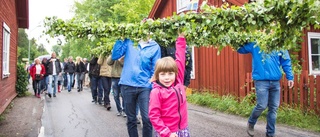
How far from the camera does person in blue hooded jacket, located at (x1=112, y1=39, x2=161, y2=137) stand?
4.05 meters

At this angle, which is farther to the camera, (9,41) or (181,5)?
(181,5)

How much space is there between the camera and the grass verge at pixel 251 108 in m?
6.38

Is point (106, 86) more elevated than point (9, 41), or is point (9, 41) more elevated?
point (9, 41)

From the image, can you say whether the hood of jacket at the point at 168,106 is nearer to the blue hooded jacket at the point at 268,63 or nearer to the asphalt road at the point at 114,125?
the blue hooded jacket at the point at 268,63

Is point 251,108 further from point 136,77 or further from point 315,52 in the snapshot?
point 315,52

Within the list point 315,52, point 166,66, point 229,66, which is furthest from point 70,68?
point 166,66

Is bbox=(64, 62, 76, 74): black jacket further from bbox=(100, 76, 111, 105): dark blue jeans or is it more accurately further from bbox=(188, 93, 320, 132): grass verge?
bbox=(188, 93, 320, 132): grass verge

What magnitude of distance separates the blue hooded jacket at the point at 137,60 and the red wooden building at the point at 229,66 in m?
4.47

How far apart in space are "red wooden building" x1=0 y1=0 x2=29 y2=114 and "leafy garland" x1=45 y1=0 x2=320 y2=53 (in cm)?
515

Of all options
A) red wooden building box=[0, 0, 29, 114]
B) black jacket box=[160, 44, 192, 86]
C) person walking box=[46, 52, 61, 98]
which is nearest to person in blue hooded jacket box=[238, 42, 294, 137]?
black jacket box=[160, 44, 192, 86]

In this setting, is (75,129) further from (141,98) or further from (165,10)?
(165,10)

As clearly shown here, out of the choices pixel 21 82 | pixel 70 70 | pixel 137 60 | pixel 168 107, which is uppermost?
pixel 137 60

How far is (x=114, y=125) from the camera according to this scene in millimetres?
6574

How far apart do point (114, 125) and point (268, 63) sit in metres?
3.51
